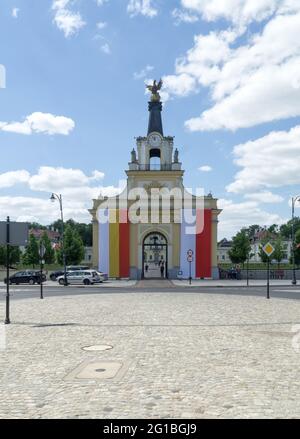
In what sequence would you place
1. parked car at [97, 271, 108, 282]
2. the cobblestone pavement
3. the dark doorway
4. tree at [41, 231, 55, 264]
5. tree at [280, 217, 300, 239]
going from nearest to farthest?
the cobblestone pavement < parked car at [97, 271, 108, 282] < the dark doorway < tree at [41, 231, 55, 264] < tree at [280, 217, 300, 239]

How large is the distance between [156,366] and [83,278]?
1329 inches

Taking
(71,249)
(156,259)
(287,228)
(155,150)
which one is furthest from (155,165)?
(287,228)

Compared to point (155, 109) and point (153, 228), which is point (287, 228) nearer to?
point (155, 109)

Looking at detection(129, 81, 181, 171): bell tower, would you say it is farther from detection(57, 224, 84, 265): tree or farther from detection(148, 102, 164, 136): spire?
detection(57, 224, 84, 265): tree

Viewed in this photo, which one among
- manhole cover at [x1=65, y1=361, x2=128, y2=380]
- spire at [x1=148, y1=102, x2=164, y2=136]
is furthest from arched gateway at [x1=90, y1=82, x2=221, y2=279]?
manhole cover at [x1=65, y1=361, x2=128, y2=380]

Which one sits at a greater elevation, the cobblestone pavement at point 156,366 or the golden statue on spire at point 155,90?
the golden statue on spire at point 155,90

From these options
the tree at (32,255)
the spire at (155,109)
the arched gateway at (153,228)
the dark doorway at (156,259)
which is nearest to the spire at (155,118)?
the spire at (155,109)

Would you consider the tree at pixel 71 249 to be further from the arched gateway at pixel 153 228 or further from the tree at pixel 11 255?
the arched gateway at pixel 153 228

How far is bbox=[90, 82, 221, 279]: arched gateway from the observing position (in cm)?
4853

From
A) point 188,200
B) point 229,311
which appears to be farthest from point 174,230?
point 229,311

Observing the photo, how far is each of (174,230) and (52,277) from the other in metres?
13.7

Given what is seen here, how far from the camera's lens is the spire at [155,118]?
52.2 m

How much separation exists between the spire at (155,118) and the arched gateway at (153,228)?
5.13 metres

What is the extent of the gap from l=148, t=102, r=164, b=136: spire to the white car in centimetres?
1831
